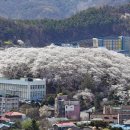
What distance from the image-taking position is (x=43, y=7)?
136m

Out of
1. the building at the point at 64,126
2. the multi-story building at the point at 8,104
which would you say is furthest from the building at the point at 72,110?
the building at the point at 64,126

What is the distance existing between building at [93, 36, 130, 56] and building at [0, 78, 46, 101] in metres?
23.2

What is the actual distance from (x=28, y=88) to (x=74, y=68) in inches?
140

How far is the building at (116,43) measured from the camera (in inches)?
3051

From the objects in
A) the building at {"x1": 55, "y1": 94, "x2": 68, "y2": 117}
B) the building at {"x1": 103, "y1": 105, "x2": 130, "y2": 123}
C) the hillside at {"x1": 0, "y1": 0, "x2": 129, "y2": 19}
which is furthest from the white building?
the hillside at {"x1": 0, "y1": 0, "x2": 129, "y2": 19}

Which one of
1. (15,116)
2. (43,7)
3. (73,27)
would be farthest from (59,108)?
(43,7)

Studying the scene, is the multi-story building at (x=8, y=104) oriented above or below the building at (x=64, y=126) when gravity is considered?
above

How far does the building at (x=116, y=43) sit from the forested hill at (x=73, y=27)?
9.97ft

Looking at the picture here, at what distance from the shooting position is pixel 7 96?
51.9 m

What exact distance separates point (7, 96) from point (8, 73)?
4626mm

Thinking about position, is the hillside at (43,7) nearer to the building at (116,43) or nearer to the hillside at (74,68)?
the building at (116,43)

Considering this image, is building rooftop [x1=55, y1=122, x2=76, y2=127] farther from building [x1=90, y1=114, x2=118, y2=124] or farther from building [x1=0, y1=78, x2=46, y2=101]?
building [x1=0, y1=78, x2=46, y2=101]

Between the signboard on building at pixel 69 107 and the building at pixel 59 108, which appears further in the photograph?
the building at pixel 59 108

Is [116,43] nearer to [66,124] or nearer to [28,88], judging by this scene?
[28,88]
